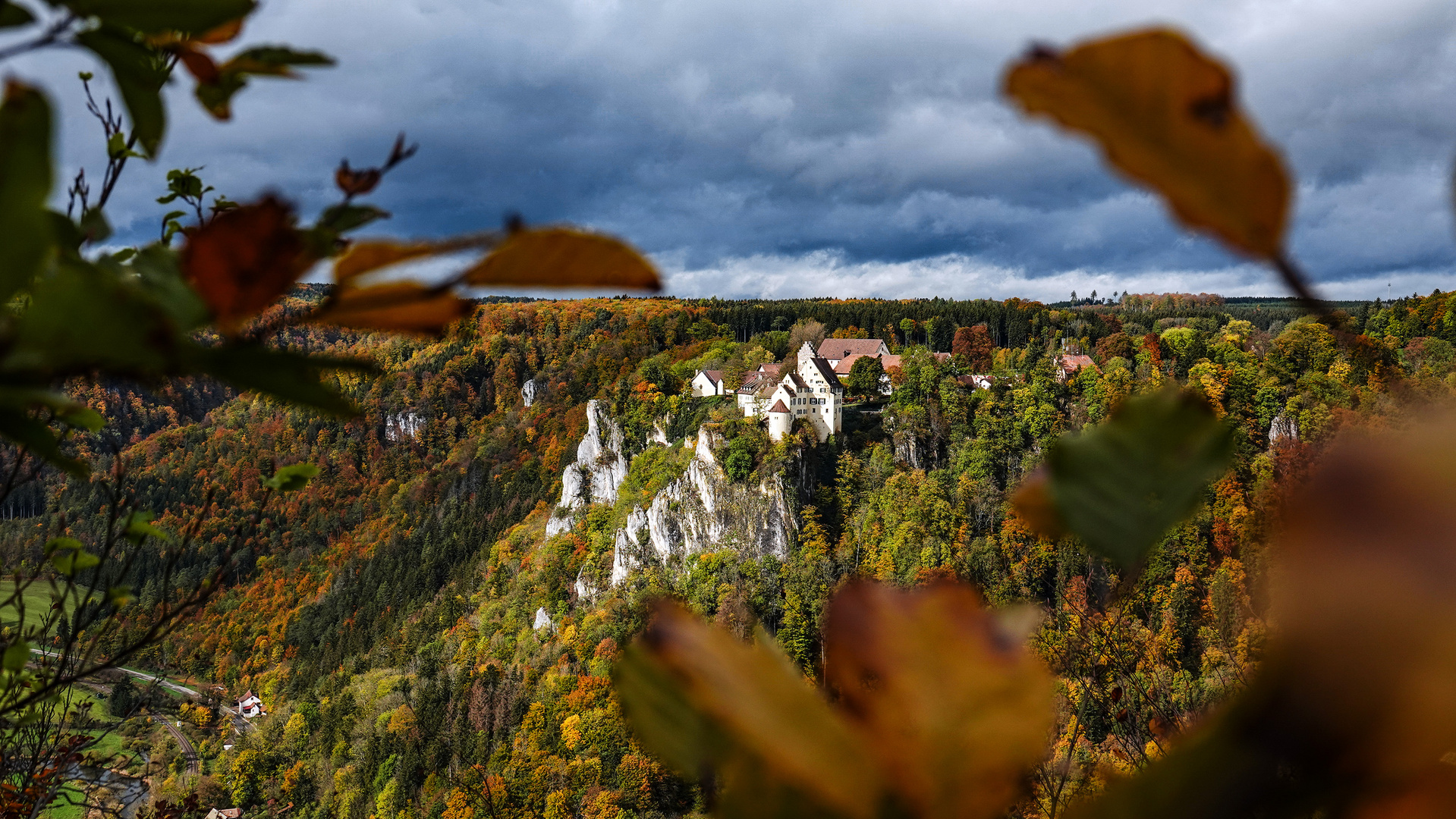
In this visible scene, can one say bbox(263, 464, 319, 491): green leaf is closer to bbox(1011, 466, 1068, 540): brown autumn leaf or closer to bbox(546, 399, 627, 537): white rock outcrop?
bbox(1011, 466, 1068, 540): brown autumn leaf

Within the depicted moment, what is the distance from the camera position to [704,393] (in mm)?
36938

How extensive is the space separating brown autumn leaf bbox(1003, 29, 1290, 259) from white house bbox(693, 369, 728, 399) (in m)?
35.6

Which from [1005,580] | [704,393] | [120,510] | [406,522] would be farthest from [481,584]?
[120,510]

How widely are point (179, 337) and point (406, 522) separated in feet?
201

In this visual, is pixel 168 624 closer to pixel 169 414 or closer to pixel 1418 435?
pixel 1418 435

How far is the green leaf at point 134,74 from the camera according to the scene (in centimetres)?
54

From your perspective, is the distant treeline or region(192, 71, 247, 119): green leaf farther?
the distant treeline

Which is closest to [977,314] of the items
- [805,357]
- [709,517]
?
[805,357]

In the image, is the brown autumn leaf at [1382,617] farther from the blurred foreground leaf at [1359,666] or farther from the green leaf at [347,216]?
the green leaf at [347,216]

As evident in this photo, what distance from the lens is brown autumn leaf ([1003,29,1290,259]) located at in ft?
0.89

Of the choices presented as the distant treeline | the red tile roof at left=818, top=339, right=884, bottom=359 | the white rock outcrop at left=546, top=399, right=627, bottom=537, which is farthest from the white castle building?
the distant treeline

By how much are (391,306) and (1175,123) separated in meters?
0.37

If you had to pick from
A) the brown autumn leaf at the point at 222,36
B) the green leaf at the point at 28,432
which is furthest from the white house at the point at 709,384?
the green leaf at the point at 28,432

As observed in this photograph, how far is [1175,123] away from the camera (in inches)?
10.9
